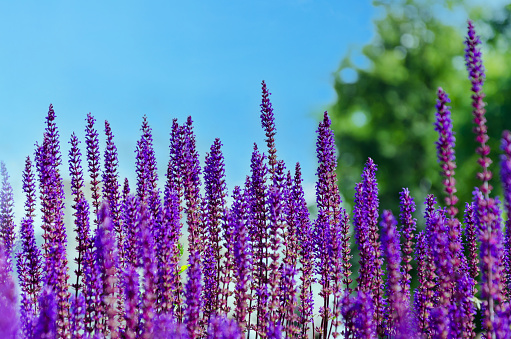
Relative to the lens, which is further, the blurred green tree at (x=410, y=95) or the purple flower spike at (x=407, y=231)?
the blurred green tree at (x=410, y=95)

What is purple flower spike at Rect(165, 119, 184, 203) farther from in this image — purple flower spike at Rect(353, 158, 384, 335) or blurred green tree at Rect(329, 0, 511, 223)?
blurred green tree at Rect(329, 0, 511, 223)

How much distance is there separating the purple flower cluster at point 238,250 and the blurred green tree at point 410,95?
13.7m

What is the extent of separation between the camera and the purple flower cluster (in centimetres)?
436

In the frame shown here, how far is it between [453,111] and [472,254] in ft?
53.5

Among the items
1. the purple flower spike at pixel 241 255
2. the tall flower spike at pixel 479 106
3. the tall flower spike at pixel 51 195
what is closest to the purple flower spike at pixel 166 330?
the purple flower spike at pixel 241 255

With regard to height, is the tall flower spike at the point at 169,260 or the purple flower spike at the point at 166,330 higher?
the tall flower spike at the point at 169,260

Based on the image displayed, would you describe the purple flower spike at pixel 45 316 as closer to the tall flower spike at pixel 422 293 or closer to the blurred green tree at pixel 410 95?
the tall flower spike at pixel 422 293

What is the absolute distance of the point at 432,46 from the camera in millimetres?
23219

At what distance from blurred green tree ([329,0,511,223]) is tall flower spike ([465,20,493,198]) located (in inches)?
617

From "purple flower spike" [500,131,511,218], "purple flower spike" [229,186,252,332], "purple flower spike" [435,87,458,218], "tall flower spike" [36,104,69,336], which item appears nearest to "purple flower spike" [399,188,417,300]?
"purple flower spike" [229,186,252,332]

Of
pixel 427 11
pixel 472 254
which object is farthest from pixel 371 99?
pixel 472 254

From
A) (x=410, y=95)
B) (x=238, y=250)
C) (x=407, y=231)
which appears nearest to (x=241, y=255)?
(x=238, y=250)

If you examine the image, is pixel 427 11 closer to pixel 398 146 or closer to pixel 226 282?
pixel 398 146

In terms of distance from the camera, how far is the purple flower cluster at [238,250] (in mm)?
4359
